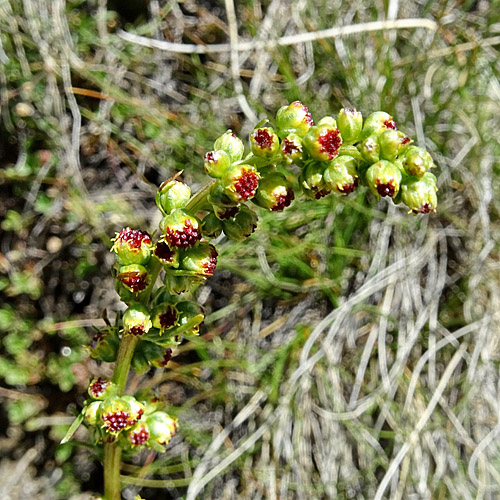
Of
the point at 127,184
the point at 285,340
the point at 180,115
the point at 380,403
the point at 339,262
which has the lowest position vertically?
the point at 380,403

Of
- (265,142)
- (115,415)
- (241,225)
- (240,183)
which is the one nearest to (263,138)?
(265,142)

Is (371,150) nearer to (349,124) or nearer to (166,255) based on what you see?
(349,124)

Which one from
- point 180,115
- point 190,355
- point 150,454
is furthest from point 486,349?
point 180,115

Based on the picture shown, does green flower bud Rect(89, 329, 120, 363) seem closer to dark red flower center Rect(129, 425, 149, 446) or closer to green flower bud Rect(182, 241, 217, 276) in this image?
dark red flower center Rect(129, 425, 149, 446)

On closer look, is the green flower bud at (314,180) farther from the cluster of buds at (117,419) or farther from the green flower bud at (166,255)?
the cluster of buds at (117,419)

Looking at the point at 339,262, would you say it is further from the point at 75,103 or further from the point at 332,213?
the point at 75,103

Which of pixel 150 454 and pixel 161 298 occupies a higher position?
pixel 161 298

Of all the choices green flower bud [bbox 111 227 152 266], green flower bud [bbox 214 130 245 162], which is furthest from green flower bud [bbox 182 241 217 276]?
green flower bud [bbox 214 130 245 162]
